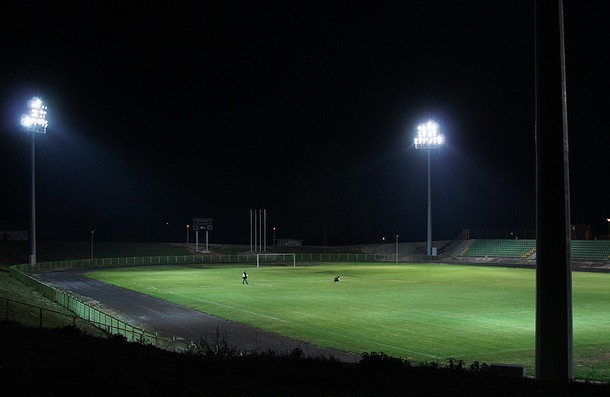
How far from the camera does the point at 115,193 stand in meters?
135

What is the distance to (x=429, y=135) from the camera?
83625 millimetres

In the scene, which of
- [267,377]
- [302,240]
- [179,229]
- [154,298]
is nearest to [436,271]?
[154,298]

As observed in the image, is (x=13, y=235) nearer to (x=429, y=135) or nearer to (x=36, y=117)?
(x=36, y=117)

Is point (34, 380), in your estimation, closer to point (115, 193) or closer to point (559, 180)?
point (559, 180)

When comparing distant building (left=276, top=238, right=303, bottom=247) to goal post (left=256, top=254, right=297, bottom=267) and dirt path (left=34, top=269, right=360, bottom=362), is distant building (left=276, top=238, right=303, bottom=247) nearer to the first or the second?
goal post (left=256, top=254, right=297, bottom=267)

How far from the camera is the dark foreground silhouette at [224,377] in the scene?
360 inches

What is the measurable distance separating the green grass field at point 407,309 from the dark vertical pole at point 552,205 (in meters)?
7.67

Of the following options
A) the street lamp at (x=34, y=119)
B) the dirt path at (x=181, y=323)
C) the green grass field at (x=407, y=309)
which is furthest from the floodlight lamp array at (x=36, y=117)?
the dirt path at (x=181, y=323)

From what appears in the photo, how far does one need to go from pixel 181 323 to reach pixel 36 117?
41032 millimetres

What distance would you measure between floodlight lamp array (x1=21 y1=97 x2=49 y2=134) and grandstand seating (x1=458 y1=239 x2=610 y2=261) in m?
56.3

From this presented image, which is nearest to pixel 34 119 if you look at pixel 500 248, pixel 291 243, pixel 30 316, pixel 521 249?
pixel 30 316

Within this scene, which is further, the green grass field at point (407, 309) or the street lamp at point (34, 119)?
the street lamp at point (34, 119)

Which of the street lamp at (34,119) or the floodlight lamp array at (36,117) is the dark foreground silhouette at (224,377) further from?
the floodlight lamp array at (36,117)

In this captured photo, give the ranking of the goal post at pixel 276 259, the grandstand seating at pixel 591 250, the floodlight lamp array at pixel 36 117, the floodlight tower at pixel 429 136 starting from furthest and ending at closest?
the goal post at pixel 276 259, the floodlight tower at pixel 429 136, the grandstand seating at pixel 591 250, the floodlight lamp array at pixel 36 117
